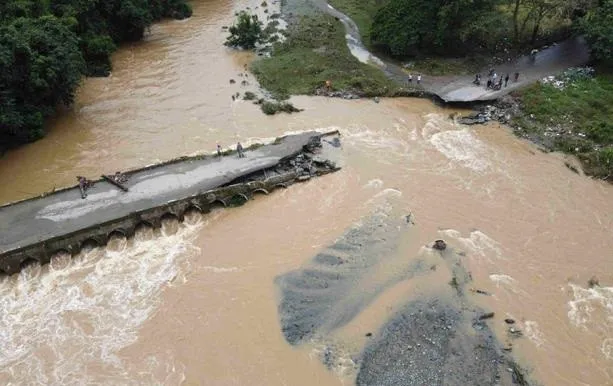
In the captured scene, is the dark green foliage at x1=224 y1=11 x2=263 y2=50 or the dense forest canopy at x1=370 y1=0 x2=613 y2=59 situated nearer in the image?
the dense forest canopy at x1=370 y1=0 x2=613 y2=59

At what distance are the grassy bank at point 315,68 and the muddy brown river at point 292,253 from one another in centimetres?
199

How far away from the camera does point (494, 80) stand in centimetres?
4034

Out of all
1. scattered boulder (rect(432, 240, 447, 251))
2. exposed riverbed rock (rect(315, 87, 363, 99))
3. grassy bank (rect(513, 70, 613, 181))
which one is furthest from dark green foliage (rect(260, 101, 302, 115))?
scattered boulder (rect(432, 240, 447, 251))

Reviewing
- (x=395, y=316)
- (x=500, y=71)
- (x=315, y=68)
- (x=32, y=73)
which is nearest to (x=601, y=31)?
(x=500, y=71)

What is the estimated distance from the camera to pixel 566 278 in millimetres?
25562

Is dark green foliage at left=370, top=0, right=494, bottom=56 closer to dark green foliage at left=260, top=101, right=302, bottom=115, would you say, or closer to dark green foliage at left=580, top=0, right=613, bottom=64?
dark green foliage at left=580, top=0, right=613, bottom=64

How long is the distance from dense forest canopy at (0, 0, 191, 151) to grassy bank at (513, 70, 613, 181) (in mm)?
30440

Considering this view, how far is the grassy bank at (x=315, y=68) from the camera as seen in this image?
41.6 meters

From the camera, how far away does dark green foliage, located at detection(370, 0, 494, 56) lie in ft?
141

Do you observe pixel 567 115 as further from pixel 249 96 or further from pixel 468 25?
pixel 249 96

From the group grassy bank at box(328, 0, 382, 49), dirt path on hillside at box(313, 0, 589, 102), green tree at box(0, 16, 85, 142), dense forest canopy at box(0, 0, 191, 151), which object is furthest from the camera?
grassy bank at box(328, 0, 382, 49)

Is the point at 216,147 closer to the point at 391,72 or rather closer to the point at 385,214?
the point at 385,214

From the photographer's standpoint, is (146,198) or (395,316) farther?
(146,198)

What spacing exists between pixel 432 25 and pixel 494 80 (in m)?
7.31
